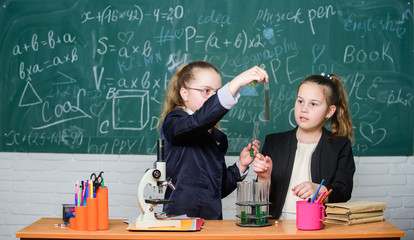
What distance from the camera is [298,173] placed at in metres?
2.44

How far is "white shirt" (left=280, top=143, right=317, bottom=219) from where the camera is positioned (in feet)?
7.77

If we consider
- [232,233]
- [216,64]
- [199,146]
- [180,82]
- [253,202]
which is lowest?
[232,233]

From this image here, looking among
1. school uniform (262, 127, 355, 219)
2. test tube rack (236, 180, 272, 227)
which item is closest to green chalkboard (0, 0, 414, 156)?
school uniform (262, 127, 355, 219)

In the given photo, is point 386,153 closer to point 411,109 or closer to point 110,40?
point 411,109

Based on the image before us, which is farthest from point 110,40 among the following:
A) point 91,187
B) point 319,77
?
point 91,187

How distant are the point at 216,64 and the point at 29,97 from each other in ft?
4.81

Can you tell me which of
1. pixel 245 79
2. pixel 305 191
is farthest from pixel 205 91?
pixel 305 191

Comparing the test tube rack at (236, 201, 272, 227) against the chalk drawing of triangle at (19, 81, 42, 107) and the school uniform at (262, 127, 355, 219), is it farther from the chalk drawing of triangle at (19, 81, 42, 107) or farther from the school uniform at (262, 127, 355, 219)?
the chalk drawing of triangle at (19, 81, 42, 107)

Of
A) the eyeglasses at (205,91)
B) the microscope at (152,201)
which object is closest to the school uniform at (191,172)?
the eyeglasses at (205,91)

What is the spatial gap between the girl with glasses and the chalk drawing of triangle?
1.70m

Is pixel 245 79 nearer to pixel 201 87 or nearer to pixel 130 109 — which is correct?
pixel 201 87

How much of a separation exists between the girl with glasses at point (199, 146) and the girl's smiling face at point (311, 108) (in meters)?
0.34

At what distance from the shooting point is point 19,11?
3.79 meters

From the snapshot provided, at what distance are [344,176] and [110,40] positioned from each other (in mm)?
2143
